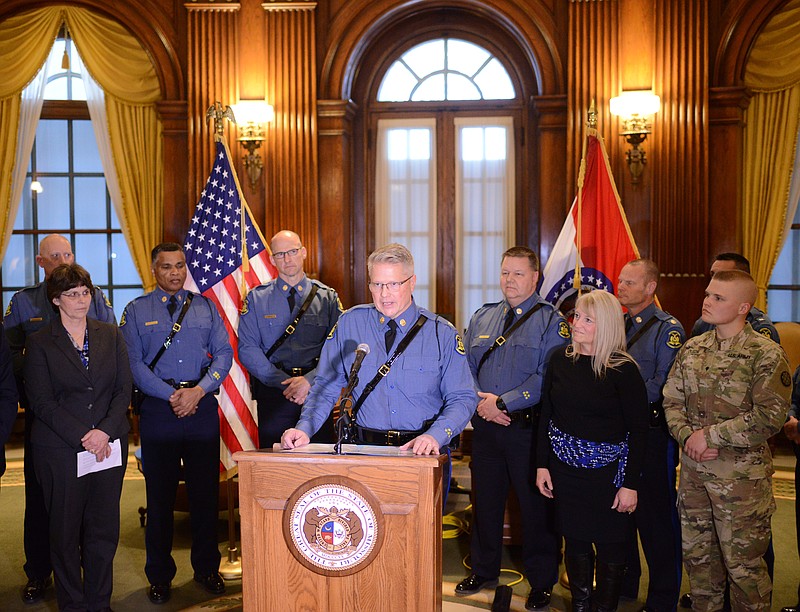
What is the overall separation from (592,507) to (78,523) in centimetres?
214

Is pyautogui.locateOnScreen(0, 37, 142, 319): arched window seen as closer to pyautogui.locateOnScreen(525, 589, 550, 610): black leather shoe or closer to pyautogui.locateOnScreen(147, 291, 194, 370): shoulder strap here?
pyautogui.locateOnScreen(147, 291, 194, 370): shoulder strap

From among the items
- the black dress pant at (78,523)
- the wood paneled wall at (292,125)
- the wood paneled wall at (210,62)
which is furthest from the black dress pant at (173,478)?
the wood paneled wall at (210,62)

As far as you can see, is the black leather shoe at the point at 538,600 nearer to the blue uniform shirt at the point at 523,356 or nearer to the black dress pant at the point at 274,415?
the blue uniform shirt at the point at 523,356

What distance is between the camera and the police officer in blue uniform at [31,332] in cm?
409

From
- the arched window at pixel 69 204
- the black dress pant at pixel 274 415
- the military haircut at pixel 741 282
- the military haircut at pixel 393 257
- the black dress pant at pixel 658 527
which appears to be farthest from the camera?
the arched window at pixel 69 204

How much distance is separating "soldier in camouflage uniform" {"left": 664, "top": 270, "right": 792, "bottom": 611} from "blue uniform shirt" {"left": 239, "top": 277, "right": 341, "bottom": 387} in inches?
75.5

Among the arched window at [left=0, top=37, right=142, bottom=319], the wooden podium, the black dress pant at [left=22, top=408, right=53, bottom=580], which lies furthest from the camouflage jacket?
the arched window at [left=0, top=37, right=142, bottom=319]

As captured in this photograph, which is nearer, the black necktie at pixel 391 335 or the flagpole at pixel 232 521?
the black necktie at pixel 391 335

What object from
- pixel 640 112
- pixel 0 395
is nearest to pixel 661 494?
pixel 0 395

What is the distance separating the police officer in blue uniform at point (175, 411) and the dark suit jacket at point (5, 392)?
0.62 metres

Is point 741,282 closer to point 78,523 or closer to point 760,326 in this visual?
point 760,326

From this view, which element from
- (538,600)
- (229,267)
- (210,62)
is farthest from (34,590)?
(210,62)

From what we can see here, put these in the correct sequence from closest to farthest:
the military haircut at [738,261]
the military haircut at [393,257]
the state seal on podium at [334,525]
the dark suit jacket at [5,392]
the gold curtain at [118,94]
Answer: the state seal on podium at [334,525] → the military haircut at [393,257] → the dark suit jacket at [5,392] → the military haircut at [738,261] → the gold curtain at [118,94]

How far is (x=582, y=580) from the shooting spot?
3.39m
